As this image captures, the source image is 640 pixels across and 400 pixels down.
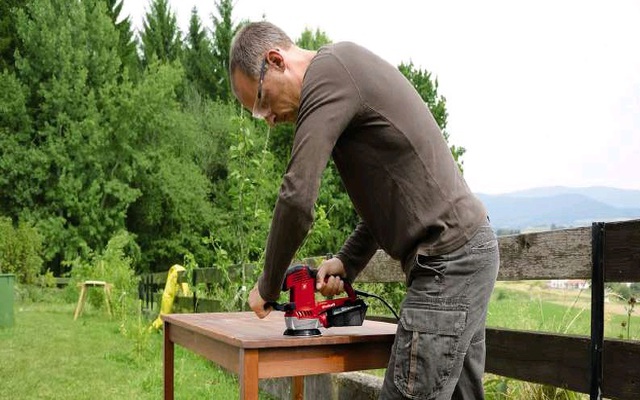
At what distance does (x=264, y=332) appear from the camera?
7.82 feet

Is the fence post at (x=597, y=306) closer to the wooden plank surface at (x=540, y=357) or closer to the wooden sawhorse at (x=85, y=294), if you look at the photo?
the wooden plank surface at (x=540, y=357)

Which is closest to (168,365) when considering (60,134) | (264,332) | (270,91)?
(264,332)

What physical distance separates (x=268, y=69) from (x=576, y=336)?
5.16 feet

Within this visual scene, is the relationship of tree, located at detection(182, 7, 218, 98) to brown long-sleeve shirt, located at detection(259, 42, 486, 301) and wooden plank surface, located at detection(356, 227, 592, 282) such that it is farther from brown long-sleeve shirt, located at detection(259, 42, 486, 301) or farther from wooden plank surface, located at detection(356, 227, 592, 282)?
brown long-sleeve shirt, located at detection(259, 42, 486, 301)

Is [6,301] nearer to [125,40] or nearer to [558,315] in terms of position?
[558,315]

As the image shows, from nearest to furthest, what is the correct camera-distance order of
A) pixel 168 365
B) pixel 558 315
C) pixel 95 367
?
pixel 168 365
pixel 558 315
pixel 95 367

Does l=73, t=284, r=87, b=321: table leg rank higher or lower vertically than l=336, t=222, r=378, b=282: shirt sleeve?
lower

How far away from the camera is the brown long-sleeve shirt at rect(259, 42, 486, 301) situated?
75.9 inches

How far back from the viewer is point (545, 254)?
9.75ft

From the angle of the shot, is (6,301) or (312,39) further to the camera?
(312,39)

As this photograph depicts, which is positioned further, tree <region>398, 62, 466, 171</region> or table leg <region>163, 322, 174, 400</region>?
tree <region>398, 62, 466, 171</region>

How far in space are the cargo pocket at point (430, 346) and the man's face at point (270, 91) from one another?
68 centimetres

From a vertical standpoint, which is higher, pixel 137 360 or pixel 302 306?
pixel 302 306

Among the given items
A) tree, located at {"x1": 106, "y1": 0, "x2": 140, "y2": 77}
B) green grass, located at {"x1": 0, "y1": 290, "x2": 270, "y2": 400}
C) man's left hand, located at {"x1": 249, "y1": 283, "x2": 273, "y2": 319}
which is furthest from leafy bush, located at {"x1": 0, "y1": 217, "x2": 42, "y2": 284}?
man's left hand, located at {"x1": 249, "y1": 283, "x2": 273, "y2": 319}
